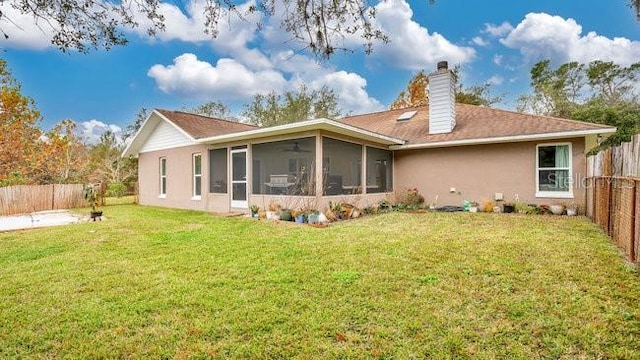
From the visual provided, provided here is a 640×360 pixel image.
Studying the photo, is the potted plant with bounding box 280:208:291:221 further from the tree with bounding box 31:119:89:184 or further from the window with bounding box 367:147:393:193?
the tree with bounding box 31:119:89:184

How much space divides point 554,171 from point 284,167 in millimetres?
8130

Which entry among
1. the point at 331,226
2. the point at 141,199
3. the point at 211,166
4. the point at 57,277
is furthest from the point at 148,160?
the point at 57,277

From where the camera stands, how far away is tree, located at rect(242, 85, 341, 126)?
2995cm

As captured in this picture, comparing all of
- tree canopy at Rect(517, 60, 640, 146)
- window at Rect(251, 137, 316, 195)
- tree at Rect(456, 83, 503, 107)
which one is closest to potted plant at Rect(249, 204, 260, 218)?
window at Rect(251, 137, 316, 195)

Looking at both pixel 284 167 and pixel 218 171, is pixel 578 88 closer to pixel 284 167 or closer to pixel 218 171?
pixel 284 167

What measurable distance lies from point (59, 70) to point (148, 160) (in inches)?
299

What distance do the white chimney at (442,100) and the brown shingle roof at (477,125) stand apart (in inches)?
12.3

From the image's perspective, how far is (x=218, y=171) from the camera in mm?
11898

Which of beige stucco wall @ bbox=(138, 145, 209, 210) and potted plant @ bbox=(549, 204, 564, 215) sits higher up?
beige stucco wall @ bbox=(138, 145, 209, 210)

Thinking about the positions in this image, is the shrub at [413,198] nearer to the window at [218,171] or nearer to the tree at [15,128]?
the window at [218,171]

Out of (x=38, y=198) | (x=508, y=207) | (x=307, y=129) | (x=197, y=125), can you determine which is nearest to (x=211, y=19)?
(x=307, y=129)

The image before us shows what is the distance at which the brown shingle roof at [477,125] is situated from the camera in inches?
385

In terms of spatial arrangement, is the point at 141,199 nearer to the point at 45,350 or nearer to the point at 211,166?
the point at 211,166

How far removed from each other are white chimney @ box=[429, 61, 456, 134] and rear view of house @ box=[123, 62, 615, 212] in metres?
0.04
